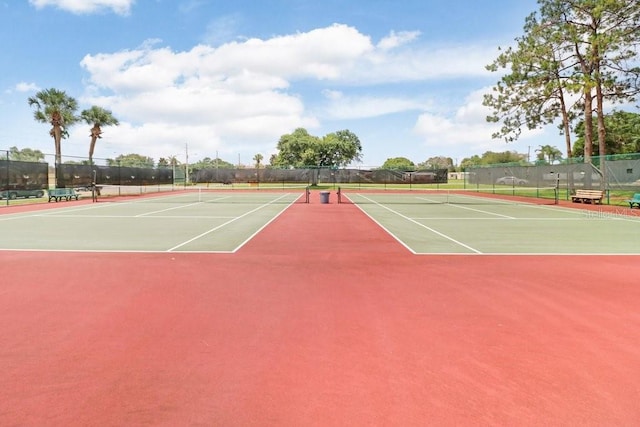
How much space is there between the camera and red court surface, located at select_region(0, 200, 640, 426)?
11.0 feet

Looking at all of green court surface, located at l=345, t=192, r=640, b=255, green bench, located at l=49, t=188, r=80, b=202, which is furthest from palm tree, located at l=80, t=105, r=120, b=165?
green court surface, located at l=345, t=192, r=640, b=255

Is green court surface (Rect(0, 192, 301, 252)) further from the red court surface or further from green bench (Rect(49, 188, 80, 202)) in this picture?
green bench (Rect(49, 188, 80, 202))

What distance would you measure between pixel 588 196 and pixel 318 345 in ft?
91.1

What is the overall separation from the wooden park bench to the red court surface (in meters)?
20.7

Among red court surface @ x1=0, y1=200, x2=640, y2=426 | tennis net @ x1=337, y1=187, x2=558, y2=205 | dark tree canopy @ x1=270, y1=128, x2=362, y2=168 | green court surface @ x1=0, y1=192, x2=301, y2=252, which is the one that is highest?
dark tree canopy @ x1=270, y1=128, x2=362, y2=168

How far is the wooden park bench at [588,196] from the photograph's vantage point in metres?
26.0

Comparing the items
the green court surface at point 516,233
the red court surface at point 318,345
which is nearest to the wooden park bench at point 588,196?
the green court surface at point 516,233

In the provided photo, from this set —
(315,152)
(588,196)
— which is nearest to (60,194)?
(588,196)

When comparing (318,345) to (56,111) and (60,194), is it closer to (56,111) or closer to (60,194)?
(60,194)

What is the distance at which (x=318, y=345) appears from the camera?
4.60 meters

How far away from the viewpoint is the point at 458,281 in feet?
24.3

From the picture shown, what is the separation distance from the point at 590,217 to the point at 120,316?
66.1 ft

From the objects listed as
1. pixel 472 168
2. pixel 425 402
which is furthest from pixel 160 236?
pixel 472 168

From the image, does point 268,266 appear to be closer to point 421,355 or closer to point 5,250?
point 421,355
